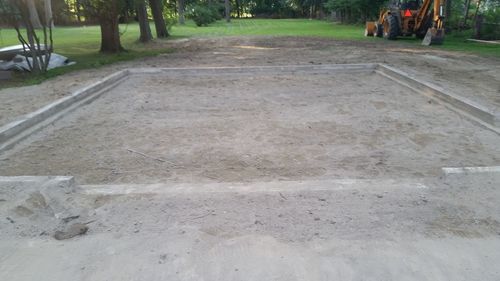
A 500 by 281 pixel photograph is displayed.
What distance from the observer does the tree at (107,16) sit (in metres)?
12.7

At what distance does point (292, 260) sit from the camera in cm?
271

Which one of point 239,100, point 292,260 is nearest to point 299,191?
point 292,260

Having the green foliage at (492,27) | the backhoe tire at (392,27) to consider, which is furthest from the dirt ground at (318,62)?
the green foliage at (492,27)

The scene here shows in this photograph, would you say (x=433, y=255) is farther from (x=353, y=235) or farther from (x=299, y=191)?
(x=299, y=191)

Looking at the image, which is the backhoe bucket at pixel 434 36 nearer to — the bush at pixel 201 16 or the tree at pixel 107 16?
the tree at pixel 107 16

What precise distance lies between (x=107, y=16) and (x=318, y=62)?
7.20m

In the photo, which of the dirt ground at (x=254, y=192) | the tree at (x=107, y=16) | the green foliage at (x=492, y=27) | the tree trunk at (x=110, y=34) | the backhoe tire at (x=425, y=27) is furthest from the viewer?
the green foliage at (x=492, y=27)

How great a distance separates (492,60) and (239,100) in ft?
26.6

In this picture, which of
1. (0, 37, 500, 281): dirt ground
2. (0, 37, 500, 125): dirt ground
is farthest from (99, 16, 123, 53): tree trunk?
(0, 37, 500, 281): dirt ground

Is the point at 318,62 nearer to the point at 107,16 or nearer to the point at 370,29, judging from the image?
the point at 107,16

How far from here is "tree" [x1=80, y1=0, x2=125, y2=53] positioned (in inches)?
501

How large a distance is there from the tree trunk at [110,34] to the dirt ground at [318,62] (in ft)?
6.59

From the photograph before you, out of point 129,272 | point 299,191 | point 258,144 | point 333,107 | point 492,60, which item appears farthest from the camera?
point 492,60

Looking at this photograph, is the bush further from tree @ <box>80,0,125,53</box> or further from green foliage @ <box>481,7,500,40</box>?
green foliage @ <box>481,7,500,40</box>
